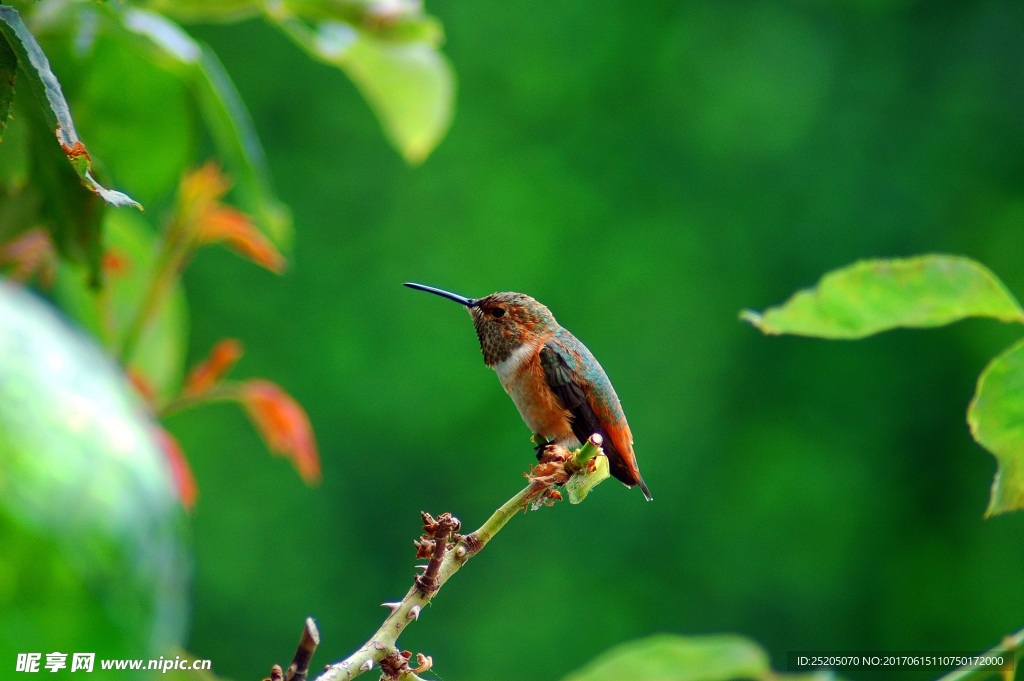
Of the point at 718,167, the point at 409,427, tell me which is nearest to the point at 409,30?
the point at 409,427

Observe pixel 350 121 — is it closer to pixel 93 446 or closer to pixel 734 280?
pixel 734 280

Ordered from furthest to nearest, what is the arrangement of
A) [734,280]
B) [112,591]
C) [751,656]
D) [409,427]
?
1. [734,280]
2. [409,427]
3. [751,656]
4. [112,591]

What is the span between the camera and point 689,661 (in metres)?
0.60

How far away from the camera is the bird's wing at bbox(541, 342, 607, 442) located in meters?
1.03

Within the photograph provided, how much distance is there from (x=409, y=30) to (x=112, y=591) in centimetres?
97

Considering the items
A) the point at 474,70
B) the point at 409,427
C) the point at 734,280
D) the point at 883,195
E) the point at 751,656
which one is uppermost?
the point at 474,70

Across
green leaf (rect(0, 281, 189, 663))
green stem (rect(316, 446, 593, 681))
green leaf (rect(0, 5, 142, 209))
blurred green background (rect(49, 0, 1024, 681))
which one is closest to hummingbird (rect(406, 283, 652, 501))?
green stem (rect(316, 446, 593, 681))

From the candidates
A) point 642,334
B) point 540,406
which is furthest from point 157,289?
point 642,334

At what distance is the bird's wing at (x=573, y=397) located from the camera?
103 centimetres

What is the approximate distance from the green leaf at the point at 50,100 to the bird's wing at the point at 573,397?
0.56m

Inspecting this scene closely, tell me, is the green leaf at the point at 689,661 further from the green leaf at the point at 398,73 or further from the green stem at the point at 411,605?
the green leaf at the point at 398,73

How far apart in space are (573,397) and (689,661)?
0.45 meters

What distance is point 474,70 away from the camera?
5988mm

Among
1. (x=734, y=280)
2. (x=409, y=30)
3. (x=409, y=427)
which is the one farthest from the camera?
(x=734, y=280)
